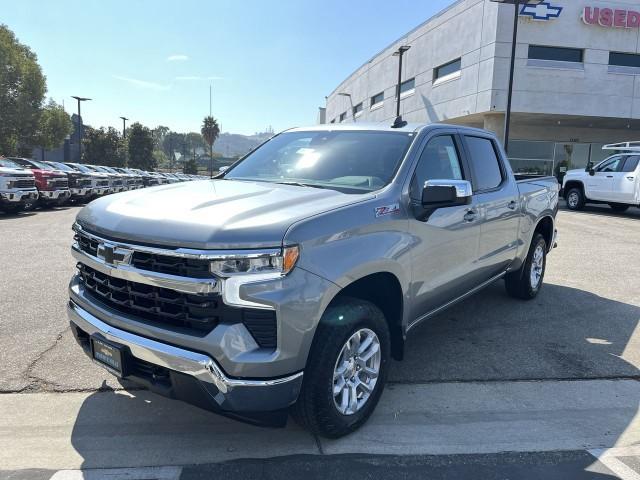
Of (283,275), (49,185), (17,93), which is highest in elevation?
(17,93)

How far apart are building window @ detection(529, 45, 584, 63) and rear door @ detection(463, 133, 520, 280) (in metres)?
25.5

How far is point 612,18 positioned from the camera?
26750 mm

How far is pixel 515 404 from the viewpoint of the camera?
3643mm

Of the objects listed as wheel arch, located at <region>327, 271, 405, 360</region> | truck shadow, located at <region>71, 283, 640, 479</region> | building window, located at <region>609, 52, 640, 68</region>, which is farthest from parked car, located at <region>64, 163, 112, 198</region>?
building window, located at <region>609, 52, 640, 68</region>

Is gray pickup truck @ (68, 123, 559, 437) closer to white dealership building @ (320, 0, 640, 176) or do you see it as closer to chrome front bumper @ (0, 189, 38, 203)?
chrome front bumper @ (0, 189, 38, 203)

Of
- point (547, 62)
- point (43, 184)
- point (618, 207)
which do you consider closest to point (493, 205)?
point (43, 184)

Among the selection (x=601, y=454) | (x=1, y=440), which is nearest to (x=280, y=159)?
(x=1, y=440)

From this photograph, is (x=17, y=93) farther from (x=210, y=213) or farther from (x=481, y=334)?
(x=210, y=213)

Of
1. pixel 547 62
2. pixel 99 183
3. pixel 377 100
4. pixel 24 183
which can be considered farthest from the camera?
pixel 377 100

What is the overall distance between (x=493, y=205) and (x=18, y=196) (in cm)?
1372

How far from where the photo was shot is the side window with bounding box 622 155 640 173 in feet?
51.7

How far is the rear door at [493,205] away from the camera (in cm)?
452

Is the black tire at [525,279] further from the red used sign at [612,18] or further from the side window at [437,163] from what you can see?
the red used sign at [612,18]

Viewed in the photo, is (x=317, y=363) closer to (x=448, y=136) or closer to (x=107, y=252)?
(x=107, y=252)
